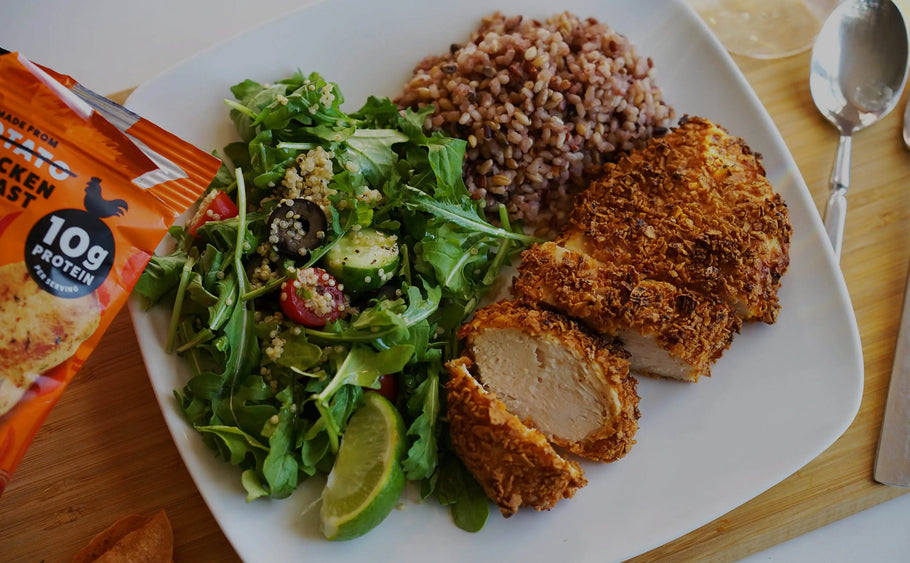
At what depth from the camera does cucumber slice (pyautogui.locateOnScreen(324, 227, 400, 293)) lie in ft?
9.25

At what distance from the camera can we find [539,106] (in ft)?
10.7

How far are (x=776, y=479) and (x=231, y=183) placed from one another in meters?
2.51

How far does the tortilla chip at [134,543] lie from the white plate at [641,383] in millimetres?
238

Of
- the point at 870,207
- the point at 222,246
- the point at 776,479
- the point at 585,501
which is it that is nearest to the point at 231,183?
the point at 222,246

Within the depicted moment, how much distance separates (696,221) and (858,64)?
1.54 metres

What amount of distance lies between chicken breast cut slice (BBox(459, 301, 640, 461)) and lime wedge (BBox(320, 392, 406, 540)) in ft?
1.43

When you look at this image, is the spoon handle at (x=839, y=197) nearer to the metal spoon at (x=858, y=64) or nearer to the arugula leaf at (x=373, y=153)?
the metal spoon at (x=858, y=64)

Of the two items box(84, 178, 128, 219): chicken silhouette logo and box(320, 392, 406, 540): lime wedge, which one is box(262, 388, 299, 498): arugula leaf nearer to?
box(320, 392, 406, 540): lime wedge

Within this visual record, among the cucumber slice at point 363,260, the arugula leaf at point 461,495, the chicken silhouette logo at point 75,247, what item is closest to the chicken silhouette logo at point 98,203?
the chicken silhouette logo at point 75,247

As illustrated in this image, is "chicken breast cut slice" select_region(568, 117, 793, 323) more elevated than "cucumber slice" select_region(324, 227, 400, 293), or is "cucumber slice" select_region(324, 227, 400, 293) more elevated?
"cucumber slice" select_region(324, 227, 400, 293)

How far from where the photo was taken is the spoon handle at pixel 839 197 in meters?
3.36

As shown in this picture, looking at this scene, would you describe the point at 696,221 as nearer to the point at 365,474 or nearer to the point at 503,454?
the point at 503,454

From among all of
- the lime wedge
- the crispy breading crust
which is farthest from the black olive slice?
the crispy breading crust

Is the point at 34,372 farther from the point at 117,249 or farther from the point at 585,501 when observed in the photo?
the point at 585,501
